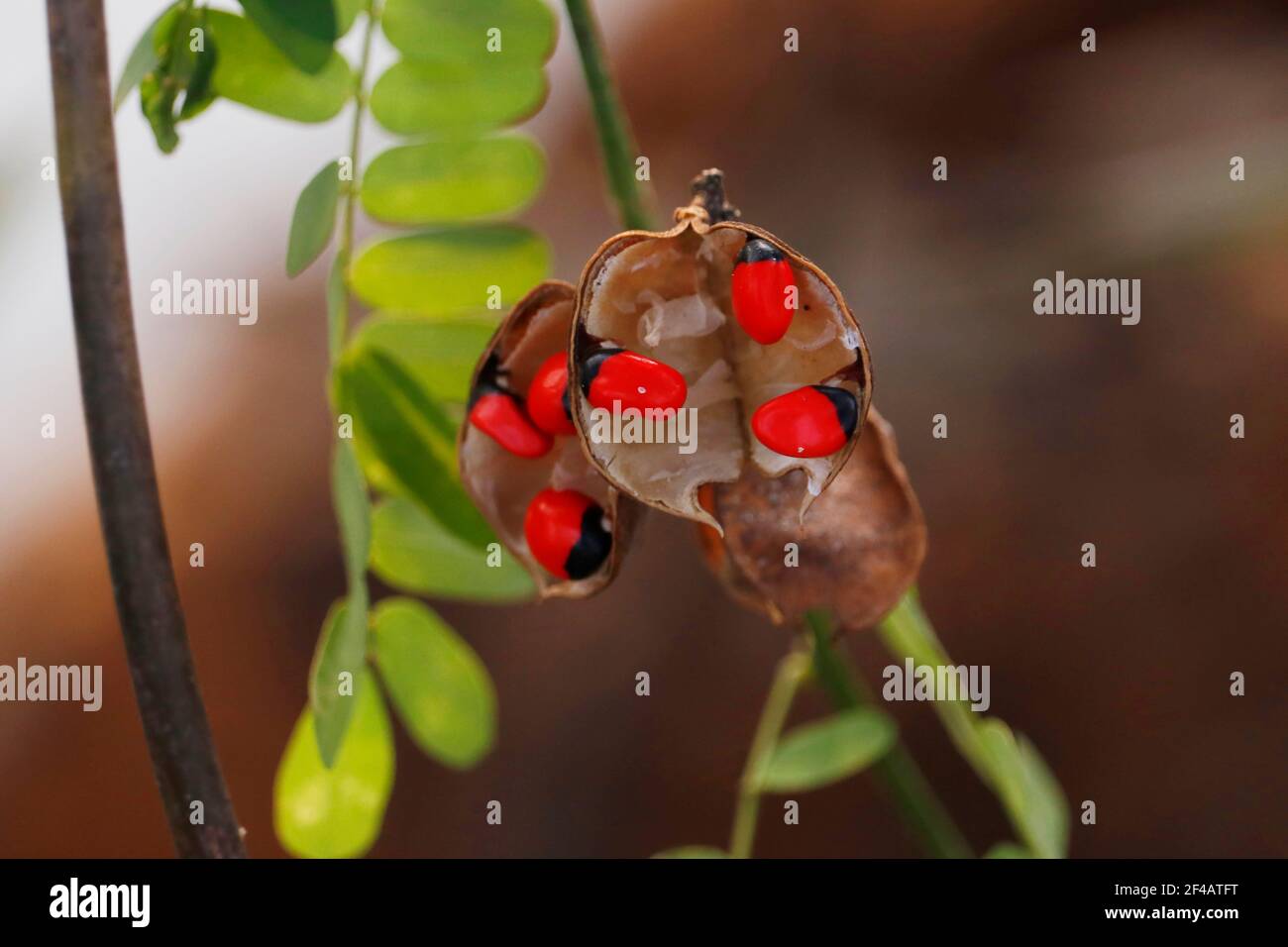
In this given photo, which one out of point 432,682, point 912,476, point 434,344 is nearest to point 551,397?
point 434,344

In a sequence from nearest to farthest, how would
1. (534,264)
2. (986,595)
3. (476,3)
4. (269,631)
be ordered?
(476,3) < (534,264) < (986,595) < (269,631)

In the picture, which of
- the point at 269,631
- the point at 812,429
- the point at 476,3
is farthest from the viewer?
the point at 269,631

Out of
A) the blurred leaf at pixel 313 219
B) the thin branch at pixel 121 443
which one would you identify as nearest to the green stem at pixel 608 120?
the blurred leaf at pixel 313 219

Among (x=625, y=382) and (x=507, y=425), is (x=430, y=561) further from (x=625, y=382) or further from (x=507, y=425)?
(x=625, y=382)

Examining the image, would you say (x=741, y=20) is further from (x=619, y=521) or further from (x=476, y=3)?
(x=619, y=521)

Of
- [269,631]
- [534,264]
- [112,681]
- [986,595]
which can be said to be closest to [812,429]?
[534,264]

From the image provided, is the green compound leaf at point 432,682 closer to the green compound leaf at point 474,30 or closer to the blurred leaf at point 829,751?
the blurred leaf at point 829,751
